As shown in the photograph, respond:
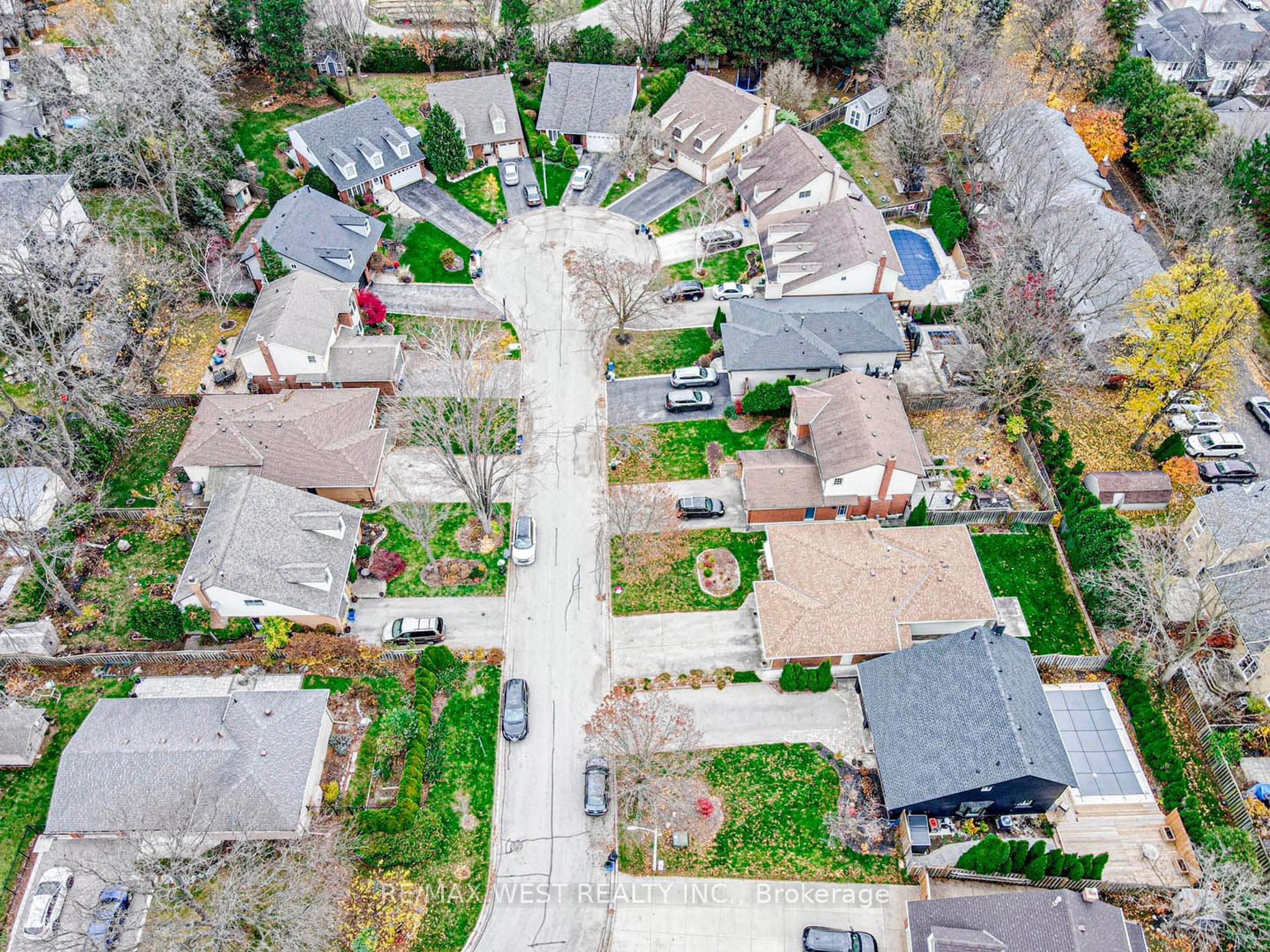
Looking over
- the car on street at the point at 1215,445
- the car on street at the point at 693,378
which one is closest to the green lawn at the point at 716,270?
the car on street at the point at 693,378

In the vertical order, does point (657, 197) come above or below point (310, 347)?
above

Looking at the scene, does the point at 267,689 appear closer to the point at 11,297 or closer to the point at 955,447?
the point at 11,297

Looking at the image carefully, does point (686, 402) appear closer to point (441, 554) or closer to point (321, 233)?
point (441, 554)

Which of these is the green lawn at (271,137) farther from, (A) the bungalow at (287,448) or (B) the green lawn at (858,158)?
(B) the green lawn at (858,158)

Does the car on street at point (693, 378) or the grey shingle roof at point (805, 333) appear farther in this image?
the car on street at point (693, 378)

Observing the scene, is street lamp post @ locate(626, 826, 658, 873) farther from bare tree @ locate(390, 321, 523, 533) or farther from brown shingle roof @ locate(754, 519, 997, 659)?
bare tree @ locate(390, 321, 523, 533)

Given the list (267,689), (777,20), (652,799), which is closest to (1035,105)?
(777,20)

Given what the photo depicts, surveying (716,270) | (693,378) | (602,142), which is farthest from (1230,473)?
(602,142)
